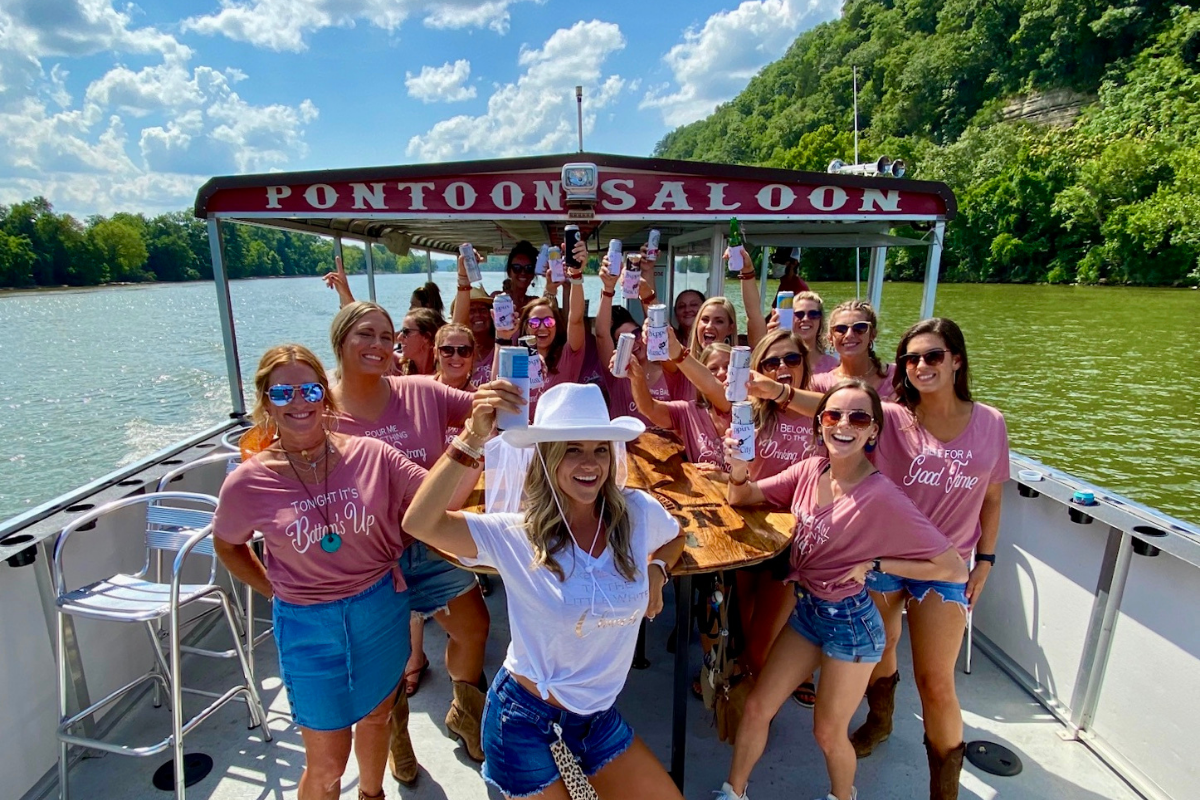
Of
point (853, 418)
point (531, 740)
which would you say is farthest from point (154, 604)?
point (853, 418)

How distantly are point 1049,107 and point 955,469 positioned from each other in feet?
232

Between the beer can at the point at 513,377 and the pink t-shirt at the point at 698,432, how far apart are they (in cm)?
148

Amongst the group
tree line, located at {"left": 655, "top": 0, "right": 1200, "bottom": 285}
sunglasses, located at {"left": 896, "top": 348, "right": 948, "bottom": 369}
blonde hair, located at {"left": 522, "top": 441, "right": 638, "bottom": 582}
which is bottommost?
blonde hair, located at {"left": 522, "top": 441, "right": 638, "bottom": 582}

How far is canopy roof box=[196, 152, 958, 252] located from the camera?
3.98 m

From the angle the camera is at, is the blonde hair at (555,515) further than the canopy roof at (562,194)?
No

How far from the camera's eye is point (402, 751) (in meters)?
2.56

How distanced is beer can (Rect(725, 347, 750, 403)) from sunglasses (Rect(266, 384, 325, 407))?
1367 millimetres

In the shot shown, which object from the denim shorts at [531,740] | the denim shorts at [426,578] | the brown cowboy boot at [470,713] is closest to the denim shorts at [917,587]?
the denim shorts at [531,740]

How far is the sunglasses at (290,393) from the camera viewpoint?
189 cm

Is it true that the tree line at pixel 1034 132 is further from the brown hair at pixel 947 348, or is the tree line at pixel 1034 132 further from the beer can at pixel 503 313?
the brown hair at pixel 947 348

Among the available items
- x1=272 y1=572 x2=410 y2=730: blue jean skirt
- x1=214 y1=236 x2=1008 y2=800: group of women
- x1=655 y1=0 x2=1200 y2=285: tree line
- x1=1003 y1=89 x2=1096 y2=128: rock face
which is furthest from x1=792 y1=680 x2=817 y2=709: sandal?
x1=1003 y1=89 x2=1096 y2=128: rock face

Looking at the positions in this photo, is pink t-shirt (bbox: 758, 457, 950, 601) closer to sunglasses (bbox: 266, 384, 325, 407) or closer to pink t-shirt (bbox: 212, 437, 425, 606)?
pink t-shirt (bbox: 212, 437, 425, 606)

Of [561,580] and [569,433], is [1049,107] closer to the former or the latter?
[569,433]

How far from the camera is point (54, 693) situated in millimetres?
2594
